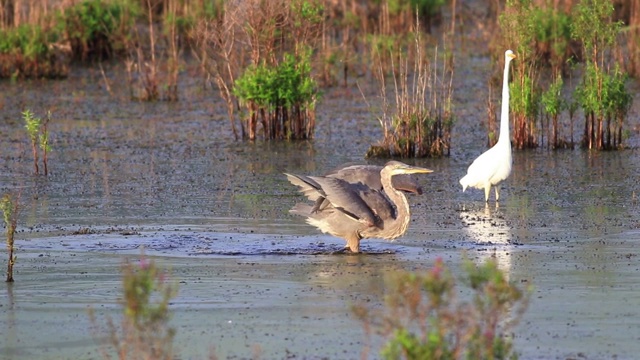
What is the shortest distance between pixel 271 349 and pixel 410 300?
→ 1.75m

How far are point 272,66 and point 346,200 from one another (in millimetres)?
6690

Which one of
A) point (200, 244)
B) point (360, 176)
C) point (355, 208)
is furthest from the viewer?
point (360, 176)

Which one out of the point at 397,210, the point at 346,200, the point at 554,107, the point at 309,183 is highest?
the point at 309,183

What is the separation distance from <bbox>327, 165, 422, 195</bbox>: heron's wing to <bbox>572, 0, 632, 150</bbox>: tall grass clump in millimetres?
5064

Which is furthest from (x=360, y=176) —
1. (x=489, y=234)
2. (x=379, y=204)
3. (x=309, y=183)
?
(x=489, y=234)

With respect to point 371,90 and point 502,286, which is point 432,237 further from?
point 371,90

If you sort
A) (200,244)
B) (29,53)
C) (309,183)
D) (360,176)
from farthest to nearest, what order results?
(29,53)
(360,176)
(200,244)
(309,183)

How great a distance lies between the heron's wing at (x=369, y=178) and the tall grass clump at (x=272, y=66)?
5483 mm

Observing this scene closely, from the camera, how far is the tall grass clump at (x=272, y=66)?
1514 cm

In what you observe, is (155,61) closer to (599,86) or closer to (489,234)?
(599,86)

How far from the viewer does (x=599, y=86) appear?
1414cm

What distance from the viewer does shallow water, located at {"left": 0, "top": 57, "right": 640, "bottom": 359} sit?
6762 millimetres

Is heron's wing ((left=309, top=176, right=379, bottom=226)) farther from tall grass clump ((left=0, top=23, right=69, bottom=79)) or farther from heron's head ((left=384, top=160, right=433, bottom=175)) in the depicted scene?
tall grass clump ((left=0, top=23, right=69, bottom=79))

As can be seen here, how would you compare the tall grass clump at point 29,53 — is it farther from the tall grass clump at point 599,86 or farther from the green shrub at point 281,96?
the tall grass clump at point 599,86
